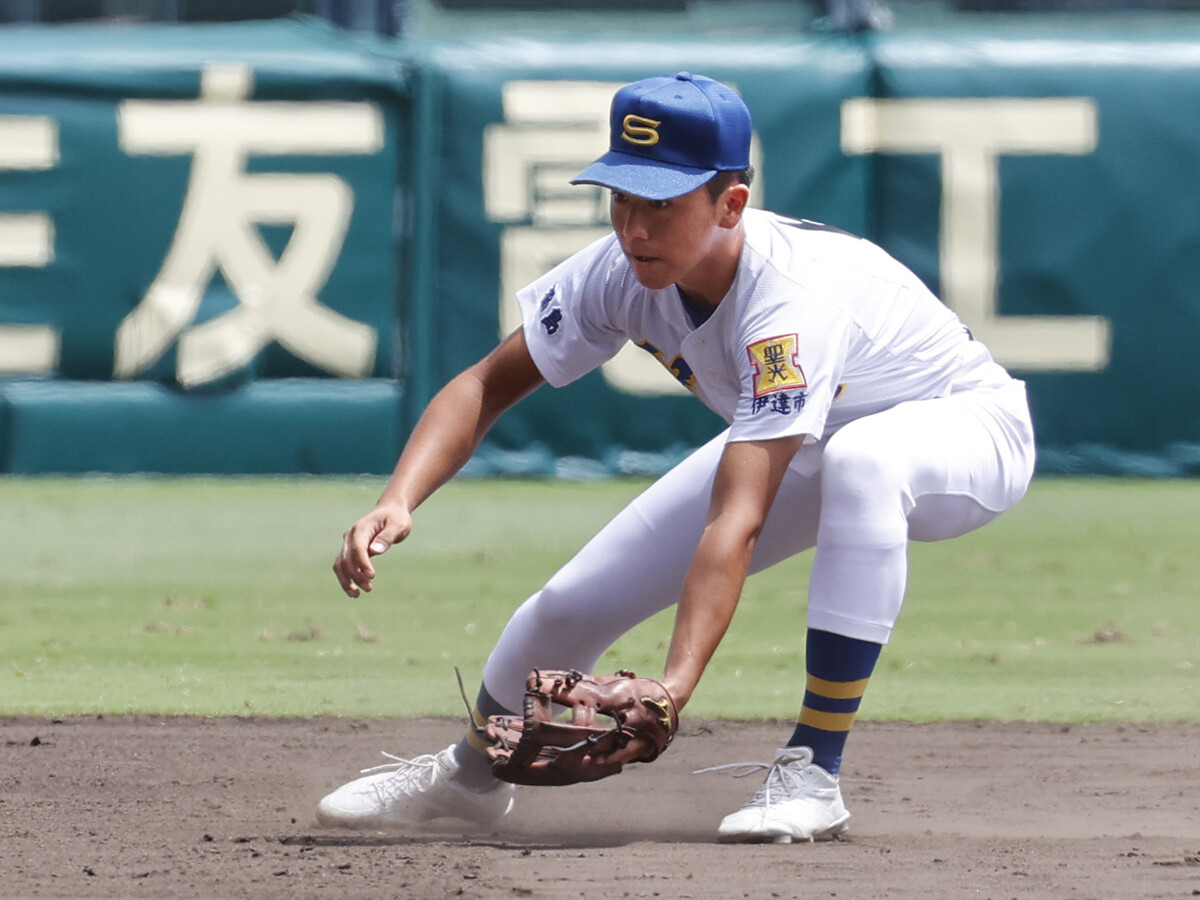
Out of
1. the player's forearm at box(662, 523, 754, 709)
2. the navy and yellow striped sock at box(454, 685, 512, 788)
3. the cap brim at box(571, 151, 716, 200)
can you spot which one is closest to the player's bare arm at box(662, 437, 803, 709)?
the player's forearm at box(662, 523, 754, 709)

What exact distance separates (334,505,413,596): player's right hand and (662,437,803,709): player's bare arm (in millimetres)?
491

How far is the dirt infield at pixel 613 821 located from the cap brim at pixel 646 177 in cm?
108

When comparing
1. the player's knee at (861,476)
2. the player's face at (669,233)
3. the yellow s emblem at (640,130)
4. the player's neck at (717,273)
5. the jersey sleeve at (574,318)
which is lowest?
the player's knee at (861,476)

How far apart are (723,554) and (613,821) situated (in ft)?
3.04

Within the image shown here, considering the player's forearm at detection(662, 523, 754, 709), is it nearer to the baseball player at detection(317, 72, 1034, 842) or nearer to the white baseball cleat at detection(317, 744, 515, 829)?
the baseball player at detection(317, 72, 1034, 842)

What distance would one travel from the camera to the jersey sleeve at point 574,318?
3.35 metres

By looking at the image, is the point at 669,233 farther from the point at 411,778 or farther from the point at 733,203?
the point at 411,778

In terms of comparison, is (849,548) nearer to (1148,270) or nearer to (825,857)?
(825,857)

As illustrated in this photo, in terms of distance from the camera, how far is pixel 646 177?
291 cm

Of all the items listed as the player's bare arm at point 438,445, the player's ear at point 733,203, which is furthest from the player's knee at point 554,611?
the player's ear at point 733,203

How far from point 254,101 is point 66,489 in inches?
89.4

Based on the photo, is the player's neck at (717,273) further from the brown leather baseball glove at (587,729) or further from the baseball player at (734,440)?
the brown leather baseball glove at (587,729)

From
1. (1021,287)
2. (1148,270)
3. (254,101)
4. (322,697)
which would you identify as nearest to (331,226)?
(254,101)

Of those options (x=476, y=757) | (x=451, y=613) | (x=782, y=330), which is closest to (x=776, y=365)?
(x=782, y=330)
